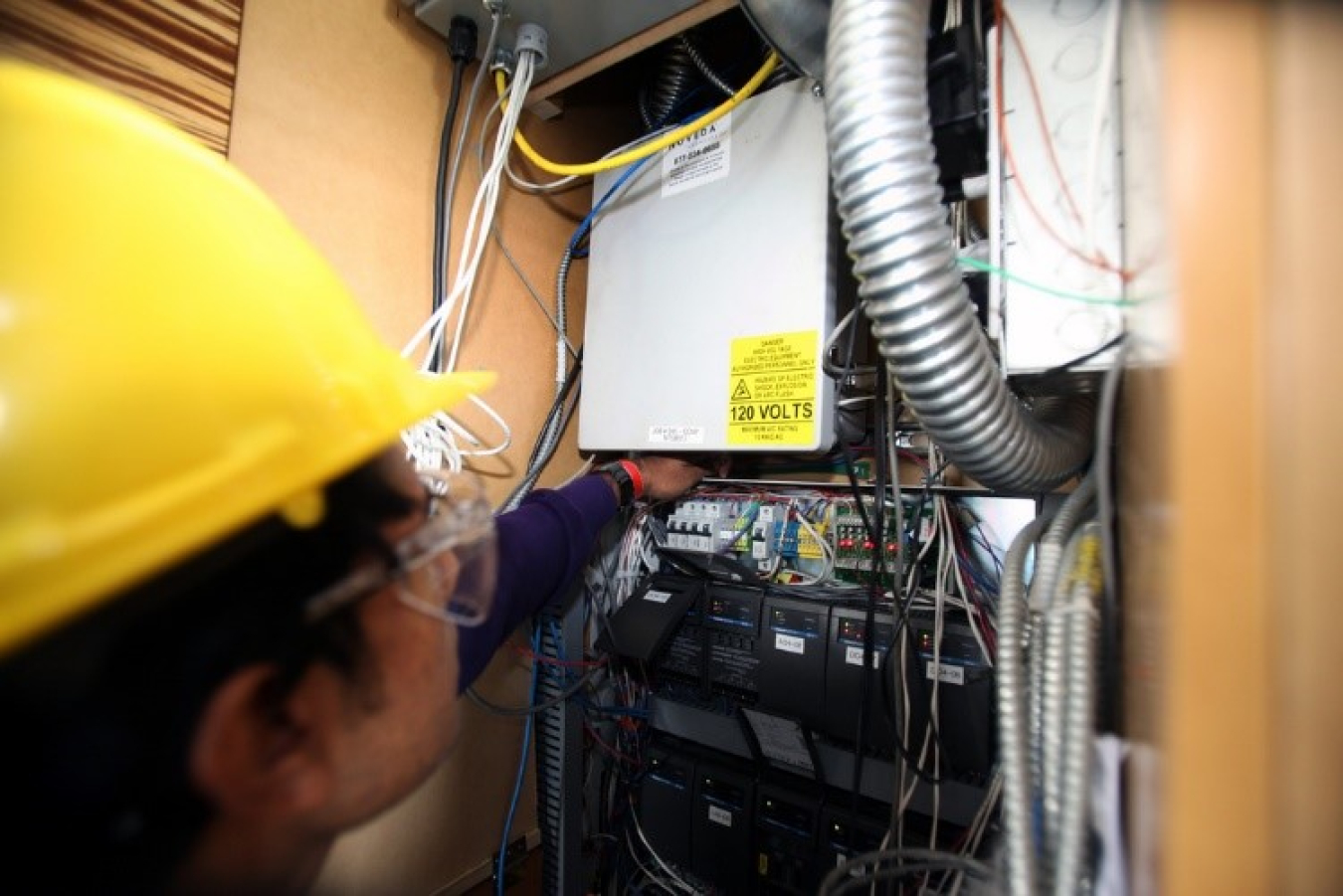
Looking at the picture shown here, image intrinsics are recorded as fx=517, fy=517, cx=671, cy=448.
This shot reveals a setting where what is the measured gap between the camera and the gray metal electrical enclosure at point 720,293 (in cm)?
76

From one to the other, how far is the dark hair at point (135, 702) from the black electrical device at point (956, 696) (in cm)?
72

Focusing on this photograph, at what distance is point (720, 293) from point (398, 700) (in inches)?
27.3

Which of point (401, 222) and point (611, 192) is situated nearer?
point (401, 222)

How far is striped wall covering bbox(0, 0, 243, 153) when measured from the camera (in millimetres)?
569

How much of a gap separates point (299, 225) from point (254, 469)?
62 centimetres

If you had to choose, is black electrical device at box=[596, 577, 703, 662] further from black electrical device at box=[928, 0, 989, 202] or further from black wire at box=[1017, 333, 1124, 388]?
black electrical device at box=[928, 0, 989, 202]

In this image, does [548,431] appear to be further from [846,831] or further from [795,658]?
[846,831]

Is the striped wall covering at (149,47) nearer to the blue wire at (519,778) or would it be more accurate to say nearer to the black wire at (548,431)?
the black wire at (548,431)

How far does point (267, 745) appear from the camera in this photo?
1.17ft

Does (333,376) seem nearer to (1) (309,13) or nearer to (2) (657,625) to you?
(2) (657,625)

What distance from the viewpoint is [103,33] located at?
612mm

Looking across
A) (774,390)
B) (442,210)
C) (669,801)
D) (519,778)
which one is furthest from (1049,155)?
(519,778)

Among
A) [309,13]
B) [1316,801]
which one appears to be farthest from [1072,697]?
[309,13]

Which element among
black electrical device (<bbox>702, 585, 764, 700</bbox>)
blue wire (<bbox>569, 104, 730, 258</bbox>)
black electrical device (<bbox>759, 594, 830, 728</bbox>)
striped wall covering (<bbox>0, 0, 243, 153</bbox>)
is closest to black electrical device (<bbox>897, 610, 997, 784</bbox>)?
black electrical device (<bbox>759, 594, 830, 728</bbox>)
